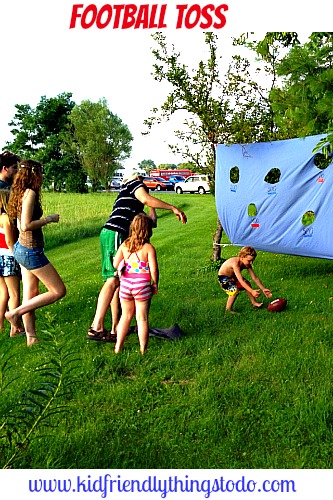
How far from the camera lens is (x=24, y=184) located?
19.1 ft

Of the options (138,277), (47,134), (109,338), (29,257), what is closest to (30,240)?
(29,257)

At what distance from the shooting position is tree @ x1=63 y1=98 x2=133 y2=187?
32750mm

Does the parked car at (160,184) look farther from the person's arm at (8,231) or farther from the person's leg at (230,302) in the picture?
the person's arm at (8,231)

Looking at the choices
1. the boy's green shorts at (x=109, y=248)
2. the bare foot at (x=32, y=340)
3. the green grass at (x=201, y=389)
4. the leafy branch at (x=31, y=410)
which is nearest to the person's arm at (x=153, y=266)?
the boy's green shorts at (x=109, y=248)

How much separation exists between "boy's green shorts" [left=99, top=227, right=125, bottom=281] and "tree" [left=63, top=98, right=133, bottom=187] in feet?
87.0

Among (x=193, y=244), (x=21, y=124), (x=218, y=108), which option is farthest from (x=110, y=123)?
(x=218, y=108)

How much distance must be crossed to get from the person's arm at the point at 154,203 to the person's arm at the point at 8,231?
143cm

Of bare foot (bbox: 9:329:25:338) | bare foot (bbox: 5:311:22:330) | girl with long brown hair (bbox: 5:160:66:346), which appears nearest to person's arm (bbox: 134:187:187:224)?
girl with long brown hair (bbox: 5:160:66:346)

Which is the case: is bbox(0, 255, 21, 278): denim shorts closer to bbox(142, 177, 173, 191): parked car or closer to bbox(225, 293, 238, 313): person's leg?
bbox(225, 293, 238, 313): person's leg

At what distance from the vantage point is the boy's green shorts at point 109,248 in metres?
6.14

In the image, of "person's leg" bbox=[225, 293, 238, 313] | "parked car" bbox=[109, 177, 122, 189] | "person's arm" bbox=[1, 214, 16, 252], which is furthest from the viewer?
"parked car" bbox=[109, 177, 122, 189]

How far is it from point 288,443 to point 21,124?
153 ft

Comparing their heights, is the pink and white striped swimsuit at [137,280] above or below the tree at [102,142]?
below

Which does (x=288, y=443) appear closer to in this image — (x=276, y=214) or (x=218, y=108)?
(x=276, y=214)
